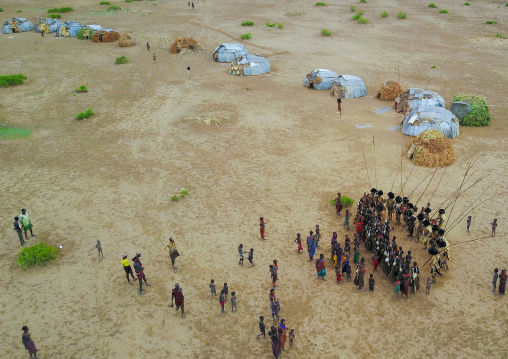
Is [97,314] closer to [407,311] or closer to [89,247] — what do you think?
[89,247]

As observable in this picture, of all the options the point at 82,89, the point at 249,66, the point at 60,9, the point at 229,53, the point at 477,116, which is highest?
the point at 60,9

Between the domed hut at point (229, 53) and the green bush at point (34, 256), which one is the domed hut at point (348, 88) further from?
the green bush at point (34, 256)

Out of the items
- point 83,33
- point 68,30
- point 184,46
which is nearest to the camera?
point 184,46

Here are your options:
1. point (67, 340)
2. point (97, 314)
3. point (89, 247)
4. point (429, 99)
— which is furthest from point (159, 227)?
point (429, 99)

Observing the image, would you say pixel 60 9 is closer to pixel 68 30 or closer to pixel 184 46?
pixel 68 30

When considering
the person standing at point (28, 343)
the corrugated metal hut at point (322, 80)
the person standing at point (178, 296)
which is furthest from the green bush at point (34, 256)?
the corrugated metal hut at point (322, 80)

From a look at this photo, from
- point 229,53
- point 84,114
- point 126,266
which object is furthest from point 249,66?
point 126,266

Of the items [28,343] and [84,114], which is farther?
[84,114]
